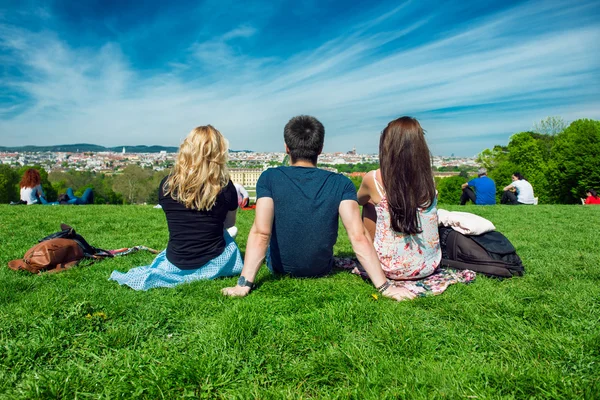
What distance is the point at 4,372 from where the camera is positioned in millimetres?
2537

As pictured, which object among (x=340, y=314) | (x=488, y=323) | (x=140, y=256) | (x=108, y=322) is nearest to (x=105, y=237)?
(x=140, y=256)

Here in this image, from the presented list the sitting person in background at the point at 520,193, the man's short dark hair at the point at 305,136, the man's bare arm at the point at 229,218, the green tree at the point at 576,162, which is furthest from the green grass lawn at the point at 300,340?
the green tree at the point at 576,162

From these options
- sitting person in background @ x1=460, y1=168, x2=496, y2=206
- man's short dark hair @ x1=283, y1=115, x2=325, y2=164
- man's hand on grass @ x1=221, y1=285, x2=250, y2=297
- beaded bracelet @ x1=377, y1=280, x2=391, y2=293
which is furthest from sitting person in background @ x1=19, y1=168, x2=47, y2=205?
sitting person in background @ x1=460, y1=168, x2=496, y2=206

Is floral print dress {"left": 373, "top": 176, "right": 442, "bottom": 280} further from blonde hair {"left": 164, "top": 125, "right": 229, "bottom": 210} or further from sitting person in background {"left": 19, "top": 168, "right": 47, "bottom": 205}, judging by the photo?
sitting person in background {"left": 19, "top": 168, "right": 47, "bottom": 205}

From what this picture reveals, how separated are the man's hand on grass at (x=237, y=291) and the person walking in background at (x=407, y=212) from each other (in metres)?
1.68

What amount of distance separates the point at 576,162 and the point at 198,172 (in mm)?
42664

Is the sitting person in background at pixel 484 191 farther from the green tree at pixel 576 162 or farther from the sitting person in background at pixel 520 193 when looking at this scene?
the green tree at pixel 576 162

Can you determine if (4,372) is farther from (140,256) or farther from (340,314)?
(140,256)

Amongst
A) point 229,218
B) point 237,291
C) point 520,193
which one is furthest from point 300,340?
point 520,193

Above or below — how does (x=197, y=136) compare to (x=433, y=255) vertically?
above

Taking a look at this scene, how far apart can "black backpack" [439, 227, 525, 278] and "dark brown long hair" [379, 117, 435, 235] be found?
86cm

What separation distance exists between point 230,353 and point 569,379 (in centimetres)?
224

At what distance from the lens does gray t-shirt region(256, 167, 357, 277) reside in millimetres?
4250

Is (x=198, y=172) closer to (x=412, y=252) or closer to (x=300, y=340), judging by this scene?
(x=300, y=340)
